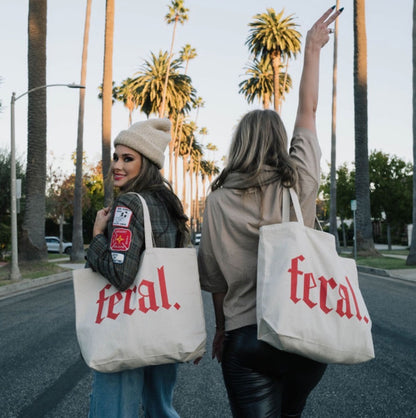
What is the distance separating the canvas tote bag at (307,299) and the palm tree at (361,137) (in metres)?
20.5

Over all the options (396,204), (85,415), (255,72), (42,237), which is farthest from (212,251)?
(255,72)

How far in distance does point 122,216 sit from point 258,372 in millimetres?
807

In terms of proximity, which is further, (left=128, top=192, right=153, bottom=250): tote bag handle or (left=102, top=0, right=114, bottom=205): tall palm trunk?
(left=102, top=0, right=114, bottom=205): tall palm trunk

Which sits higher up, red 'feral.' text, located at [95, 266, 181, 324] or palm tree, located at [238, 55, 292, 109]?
palm tree, located at [238, 55, 292, 109]

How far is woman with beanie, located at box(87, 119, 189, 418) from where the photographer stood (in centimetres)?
203

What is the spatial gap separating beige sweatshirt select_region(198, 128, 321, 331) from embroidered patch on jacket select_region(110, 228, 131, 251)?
305 millimetres

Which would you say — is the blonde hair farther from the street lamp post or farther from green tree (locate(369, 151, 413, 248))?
green tree (locate(369, 151, 413, 248))

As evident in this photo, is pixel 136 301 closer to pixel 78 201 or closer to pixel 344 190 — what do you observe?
Result: pixel 78 201

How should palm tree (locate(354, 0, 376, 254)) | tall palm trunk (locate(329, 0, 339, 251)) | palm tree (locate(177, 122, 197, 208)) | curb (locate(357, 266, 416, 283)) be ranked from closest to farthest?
curb (locate(357, 266, 416, 283)), palm tree (locate(354, 0, 376, 254)), tall palm trunk (locate(329, 0, 339, 251)), palm tree (locate(177, 122, 197, 208))

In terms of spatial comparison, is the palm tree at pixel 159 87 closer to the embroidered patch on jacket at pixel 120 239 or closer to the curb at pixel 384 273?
the curb at pixel 384 273

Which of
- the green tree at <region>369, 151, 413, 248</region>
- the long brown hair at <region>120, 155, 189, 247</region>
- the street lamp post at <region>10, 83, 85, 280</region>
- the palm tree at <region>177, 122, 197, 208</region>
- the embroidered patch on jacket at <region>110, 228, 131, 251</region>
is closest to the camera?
the embroidered patch on jacket at <region>110, 228, 131, 251</region>

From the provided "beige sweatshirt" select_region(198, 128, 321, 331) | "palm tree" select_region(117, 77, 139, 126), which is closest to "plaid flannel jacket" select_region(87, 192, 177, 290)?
"beige sweatshirt" select_region(198, 128, 321, 331)

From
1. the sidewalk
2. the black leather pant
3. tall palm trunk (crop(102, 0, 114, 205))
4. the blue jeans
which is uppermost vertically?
tall palm trunk (crop(102, 0, 114, 205))

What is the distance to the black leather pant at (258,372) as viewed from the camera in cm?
189
